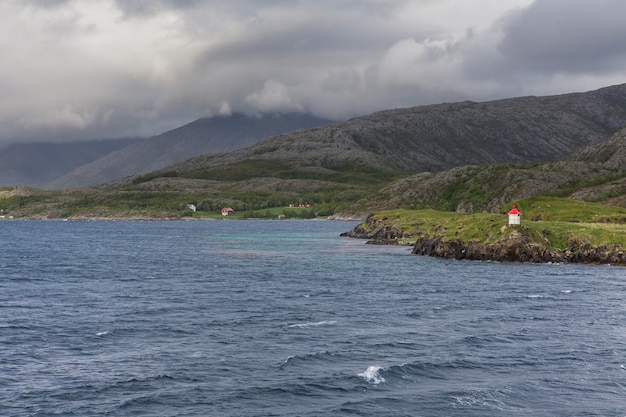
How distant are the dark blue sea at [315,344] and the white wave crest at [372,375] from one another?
176 millimetres

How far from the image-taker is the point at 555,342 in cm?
6078

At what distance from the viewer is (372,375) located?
162ft

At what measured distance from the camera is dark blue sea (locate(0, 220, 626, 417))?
43.7m

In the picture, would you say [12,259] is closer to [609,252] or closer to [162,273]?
[162,273]

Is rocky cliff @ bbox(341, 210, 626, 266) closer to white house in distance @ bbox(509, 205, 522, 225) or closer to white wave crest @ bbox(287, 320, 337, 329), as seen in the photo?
white house in distance @ bbox(509, 205, 522, 225)

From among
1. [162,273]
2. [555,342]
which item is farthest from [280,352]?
[162,273]

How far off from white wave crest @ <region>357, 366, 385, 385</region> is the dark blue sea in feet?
0.58

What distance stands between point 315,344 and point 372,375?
10.9 metres

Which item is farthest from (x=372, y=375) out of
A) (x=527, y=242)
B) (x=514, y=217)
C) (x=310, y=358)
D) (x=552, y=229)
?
(x=552, y=229)

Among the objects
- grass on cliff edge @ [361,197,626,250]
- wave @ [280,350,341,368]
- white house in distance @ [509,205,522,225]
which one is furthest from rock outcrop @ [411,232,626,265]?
wave @ [280,350,341,368]

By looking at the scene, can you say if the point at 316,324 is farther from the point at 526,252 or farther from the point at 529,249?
the point at 529,249

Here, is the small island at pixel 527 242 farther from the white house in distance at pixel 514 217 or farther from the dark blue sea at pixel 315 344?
the dark blue sea at pixel 315 344

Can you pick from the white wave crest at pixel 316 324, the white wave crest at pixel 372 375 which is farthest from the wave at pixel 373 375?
the white wave crest at pixel 316 324

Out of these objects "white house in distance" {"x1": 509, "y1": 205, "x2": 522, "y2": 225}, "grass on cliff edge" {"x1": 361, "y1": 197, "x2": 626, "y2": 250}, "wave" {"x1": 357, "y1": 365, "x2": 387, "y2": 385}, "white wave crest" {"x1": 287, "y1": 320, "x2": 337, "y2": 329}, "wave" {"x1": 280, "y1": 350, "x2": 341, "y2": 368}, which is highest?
"white house in distance" {"x1": 509, "y1": 205, "x2": 522, "y2": 225}
